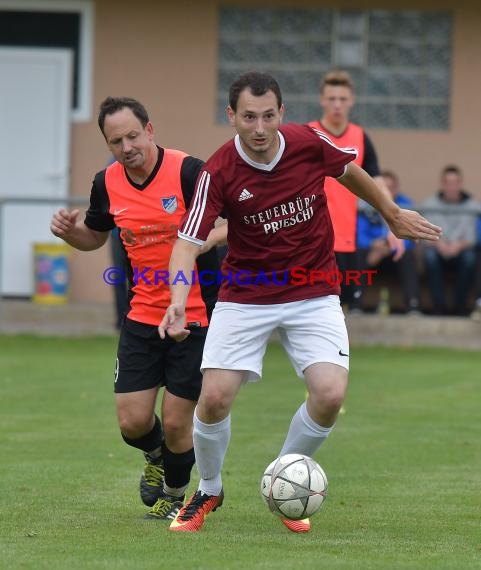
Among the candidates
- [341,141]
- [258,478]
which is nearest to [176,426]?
[258,478]

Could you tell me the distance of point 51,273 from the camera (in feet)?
54.5

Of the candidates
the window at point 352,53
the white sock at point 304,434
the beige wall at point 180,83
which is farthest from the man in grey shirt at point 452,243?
the white sock at point 304,434

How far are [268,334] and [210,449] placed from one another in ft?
2.08

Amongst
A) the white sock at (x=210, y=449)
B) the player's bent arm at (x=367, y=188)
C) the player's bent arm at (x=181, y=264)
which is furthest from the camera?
the player's bent arm at (x=367, y=188)

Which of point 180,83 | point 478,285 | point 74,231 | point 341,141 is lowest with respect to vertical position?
point 478,285

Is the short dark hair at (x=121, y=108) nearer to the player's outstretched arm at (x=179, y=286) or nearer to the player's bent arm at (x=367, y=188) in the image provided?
the player's outstretched arm at (x=179, y=286)

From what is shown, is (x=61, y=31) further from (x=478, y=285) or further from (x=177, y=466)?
(x=177, y=466)

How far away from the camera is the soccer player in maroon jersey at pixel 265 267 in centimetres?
640

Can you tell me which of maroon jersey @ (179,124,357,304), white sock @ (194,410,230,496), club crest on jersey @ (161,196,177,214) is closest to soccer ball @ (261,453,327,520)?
white sock @ (194,410,230,496)

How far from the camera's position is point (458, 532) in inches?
259

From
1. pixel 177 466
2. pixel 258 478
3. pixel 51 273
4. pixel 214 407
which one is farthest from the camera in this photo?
pixel 51 273

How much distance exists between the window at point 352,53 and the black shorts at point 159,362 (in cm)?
1071

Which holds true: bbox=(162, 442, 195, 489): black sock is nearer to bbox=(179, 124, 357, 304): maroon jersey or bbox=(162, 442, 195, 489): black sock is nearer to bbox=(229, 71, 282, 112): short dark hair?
bbox=(179, 124, 357, 304): maroon jersey

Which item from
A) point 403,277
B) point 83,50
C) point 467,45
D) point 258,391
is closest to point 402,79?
point 467,45
